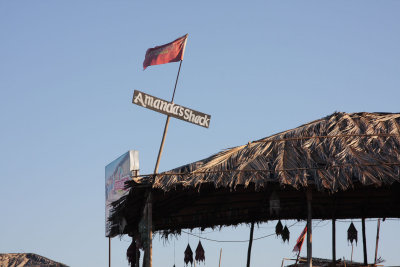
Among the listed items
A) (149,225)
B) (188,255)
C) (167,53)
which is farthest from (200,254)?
(167,53)

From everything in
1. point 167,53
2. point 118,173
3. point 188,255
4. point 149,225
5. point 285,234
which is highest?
point 167,53

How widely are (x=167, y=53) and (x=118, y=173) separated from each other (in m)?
11.7

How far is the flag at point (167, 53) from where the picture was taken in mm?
20406

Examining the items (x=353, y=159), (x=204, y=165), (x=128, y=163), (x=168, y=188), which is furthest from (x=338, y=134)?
(x=128, y=163)

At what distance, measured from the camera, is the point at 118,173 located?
31.1 m

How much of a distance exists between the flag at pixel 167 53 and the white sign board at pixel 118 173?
27.9 ft

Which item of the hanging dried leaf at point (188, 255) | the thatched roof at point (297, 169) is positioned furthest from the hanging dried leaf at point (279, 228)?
the hanging dried leaf at point (188, 255)

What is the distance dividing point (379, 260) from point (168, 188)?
651 cm

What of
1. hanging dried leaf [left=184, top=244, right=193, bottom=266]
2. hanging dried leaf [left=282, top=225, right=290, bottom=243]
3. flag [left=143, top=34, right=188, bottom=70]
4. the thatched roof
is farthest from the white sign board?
the thatched roof

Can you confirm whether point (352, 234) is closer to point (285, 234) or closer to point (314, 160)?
point (285, 234)

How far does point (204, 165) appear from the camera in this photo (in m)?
17.1

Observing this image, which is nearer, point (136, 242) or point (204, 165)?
point (204, 165)

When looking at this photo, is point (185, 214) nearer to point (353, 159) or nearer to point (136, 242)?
point (136, 242)

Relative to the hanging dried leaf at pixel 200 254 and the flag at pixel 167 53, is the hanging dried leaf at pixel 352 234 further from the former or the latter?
the flag at pixel 167 53
